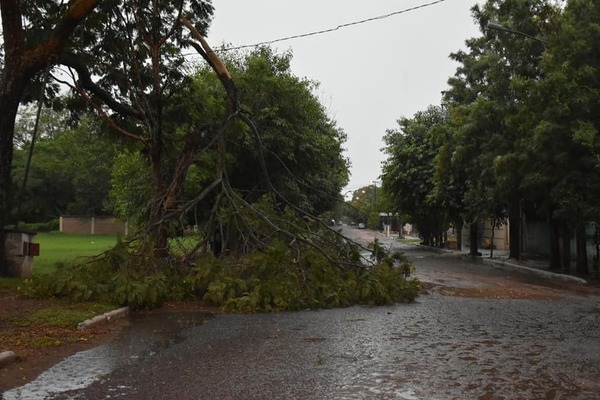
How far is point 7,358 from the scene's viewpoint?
7.47m

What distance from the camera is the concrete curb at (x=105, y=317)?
1029cm

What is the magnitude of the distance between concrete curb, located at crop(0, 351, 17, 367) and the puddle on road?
1.68ft

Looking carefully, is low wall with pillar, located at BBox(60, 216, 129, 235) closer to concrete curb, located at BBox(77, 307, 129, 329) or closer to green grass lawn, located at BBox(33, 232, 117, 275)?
green grass lawn, located at BBox(33, 232, 117, 275)

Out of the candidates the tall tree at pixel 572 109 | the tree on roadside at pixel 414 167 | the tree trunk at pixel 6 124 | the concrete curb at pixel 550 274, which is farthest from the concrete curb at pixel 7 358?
the tree on roadside at pixel 414 167

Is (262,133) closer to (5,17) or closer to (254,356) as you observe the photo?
(5,17)

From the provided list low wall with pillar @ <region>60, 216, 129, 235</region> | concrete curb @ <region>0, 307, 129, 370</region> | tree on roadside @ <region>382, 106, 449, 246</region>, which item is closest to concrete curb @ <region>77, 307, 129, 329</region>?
concrete curb @ <region>0, 307, 129, 370</region>

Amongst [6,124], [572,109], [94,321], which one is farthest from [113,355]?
[572,109]

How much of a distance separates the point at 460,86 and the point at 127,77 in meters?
21.3

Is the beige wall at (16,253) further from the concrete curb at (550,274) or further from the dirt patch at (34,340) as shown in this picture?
the concrete curb at (550,274)

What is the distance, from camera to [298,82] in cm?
2620

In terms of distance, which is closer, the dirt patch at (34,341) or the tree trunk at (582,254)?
the dirt patch at (34,341)

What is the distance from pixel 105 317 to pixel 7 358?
3.58 metres

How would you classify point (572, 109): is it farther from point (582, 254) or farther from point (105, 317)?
point (105, 317)

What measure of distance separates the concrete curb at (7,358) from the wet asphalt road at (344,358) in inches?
23.4
